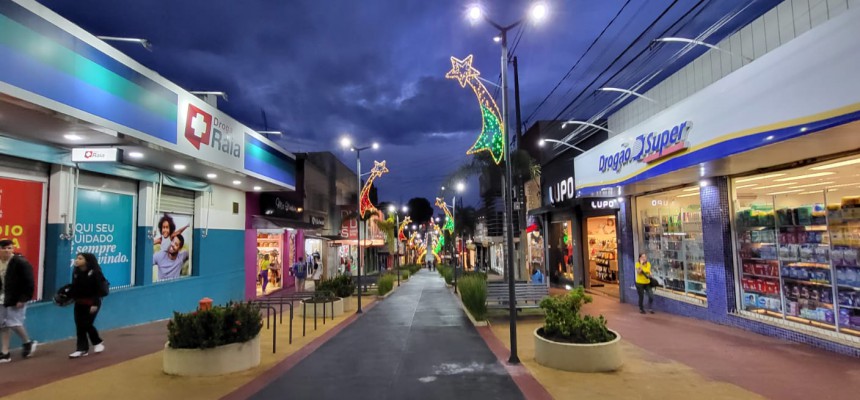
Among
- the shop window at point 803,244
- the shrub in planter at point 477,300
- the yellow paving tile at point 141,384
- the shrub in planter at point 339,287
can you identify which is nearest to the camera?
the yellow paving tile at point 141,384

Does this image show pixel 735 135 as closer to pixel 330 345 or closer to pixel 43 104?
pixel 330 345

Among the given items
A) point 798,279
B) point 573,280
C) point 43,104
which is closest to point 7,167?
point 43,104

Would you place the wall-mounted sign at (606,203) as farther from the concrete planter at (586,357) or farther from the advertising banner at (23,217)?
the advertising banner at (23,217)

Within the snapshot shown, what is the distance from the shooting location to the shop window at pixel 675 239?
12672 millimetres

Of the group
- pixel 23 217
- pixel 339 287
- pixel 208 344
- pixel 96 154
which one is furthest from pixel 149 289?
pixel 208 344

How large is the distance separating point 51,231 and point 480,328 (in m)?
9.75

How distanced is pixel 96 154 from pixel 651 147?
39.0 feet

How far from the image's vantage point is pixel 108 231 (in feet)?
38.7

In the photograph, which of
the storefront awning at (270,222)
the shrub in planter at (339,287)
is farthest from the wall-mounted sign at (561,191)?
the storefront awning at (270,222)

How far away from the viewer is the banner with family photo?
44.9ft

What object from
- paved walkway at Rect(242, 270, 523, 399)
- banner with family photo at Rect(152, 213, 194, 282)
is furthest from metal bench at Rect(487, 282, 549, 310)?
banner with family photo at Rect(152, 213, 194, 282)

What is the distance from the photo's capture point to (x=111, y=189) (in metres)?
11.8

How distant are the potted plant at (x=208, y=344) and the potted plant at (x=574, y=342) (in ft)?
16.2

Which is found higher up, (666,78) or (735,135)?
(666,78)
